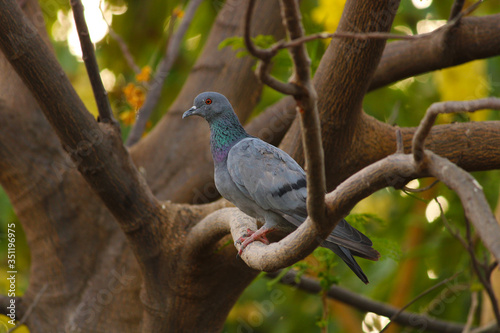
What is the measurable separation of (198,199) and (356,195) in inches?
133

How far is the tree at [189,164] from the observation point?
2059 mm

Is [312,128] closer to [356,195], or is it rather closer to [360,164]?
[356,195]

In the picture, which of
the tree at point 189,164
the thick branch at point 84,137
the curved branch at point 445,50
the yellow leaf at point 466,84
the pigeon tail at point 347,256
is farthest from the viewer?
the yellow leaf at point 466,84

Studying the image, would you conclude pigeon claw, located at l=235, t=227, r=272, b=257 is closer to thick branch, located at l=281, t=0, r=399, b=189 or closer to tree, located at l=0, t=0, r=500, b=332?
tree, located at l=0, t=0, r=500, b=332

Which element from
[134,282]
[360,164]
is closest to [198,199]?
[134,282]

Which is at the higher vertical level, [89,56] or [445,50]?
[89,56]

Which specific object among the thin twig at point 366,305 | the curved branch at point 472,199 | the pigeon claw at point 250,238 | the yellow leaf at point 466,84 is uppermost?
the curved branch at point 472,199

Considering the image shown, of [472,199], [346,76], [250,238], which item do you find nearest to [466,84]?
[346,76]

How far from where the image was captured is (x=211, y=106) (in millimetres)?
3588

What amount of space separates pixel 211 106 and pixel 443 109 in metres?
2.07

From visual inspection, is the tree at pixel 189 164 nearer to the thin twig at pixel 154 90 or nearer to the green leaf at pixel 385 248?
the thin twig at pixel 154 90

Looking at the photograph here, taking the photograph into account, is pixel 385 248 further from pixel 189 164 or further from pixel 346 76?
pixel 189 164

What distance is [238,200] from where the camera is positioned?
10.5 ft

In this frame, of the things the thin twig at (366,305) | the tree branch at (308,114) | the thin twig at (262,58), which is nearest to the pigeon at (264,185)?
the tree branch at (308,114)
